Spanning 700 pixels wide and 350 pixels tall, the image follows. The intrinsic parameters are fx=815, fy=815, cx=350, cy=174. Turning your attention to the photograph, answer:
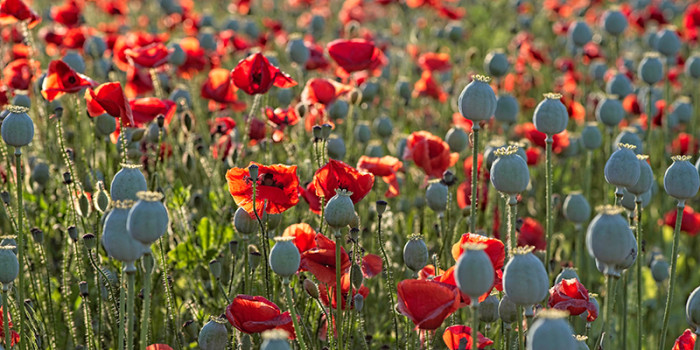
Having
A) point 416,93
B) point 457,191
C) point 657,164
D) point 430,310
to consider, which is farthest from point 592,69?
point 430,310

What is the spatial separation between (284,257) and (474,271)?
312mm

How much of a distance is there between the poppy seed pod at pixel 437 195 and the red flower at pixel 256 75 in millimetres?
393

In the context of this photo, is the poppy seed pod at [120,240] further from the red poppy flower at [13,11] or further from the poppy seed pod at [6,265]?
the red poppy flower at [13,11]

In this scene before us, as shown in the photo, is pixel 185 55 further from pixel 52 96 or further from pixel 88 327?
pixel 88 327

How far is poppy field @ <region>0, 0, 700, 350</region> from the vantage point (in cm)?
120

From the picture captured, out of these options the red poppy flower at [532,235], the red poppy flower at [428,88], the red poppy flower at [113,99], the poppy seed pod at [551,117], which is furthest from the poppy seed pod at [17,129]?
the red poppy flower at [428,88]

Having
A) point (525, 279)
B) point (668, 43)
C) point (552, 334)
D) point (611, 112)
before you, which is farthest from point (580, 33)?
point (552, 334)

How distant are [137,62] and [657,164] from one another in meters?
2.06

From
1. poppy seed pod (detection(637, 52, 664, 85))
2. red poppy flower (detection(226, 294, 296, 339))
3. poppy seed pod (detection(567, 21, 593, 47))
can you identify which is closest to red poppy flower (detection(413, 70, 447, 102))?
poppy seed pod (detection(567, 21, 593, 47))

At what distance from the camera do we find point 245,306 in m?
1.25

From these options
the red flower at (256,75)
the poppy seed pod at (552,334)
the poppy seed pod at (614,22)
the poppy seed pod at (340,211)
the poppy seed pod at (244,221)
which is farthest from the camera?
the poppy seed pod at (614,22)

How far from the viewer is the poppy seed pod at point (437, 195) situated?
180cm

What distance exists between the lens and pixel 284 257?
1159 mm

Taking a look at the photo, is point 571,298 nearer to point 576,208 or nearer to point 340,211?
point 340,211
